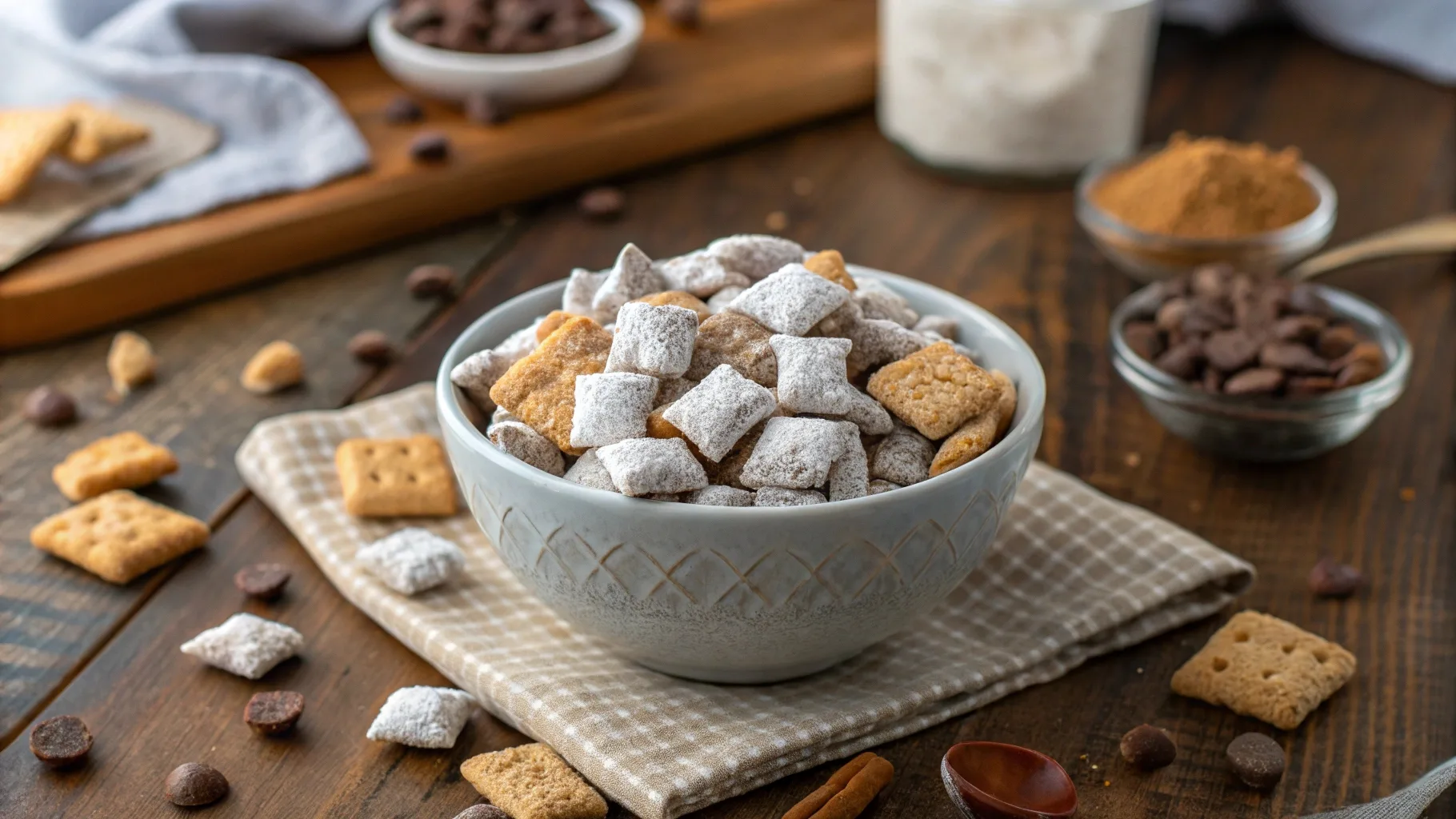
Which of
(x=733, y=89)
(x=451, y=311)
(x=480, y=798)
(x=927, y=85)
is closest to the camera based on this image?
(x=480, y=798)

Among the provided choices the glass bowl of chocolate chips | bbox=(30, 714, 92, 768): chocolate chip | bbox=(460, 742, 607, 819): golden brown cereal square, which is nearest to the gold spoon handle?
the glass bowl of chocolate chips

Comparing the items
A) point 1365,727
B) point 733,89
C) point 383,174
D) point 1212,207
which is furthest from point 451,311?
point 1365,727

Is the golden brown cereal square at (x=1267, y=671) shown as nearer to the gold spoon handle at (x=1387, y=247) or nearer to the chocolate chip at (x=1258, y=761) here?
the chocolate chip at (x=1258, y=761)

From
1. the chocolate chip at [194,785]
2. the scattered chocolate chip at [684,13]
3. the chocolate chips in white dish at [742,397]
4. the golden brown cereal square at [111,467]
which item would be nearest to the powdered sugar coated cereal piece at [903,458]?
the chocolate chips in white dish at [742,397]

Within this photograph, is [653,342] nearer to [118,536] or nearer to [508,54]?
[118,536]

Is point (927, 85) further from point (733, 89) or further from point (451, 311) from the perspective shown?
point (451, 311)

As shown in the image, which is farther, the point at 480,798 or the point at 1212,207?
the point at 1212,207

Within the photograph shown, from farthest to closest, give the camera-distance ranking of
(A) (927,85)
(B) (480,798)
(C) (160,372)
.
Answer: (A) (927,85) < (C) (160,372) < (B) (480,798)
